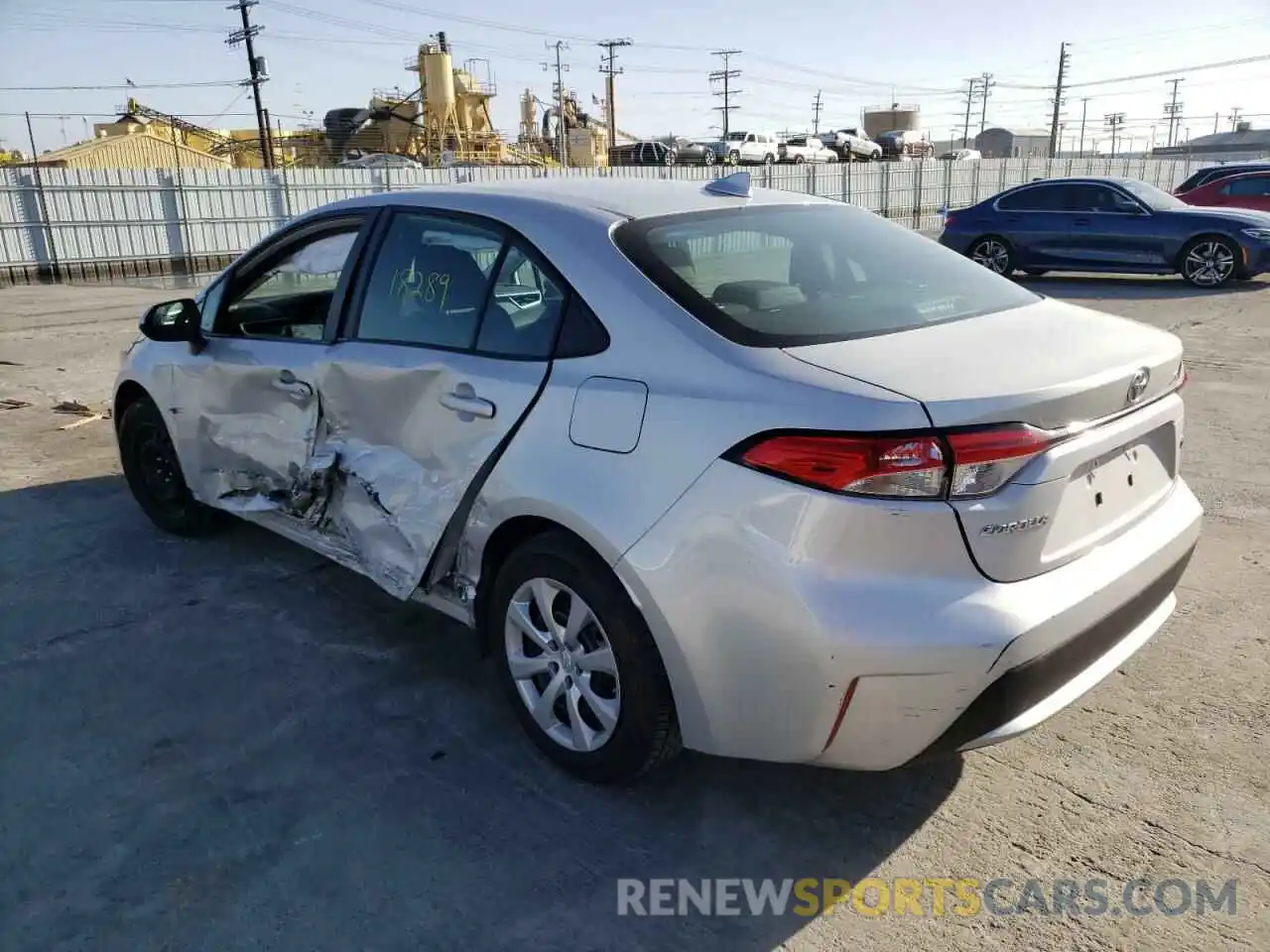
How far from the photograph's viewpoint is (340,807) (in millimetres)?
2715

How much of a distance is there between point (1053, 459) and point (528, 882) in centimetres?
161

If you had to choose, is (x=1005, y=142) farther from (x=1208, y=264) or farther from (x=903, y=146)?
(x=1208, y=264)

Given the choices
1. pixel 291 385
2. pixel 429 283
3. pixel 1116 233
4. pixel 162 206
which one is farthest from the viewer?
pixel 162 206

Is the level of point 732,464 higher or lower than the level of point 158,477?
higher

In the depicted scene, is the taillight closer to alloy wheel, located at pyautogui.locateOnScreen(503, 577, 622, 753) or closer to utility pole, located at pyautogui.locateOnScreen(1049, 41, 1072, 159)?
alloy wheel, located at pyautogui.locateOnScreen(503, 577, 622, 753)

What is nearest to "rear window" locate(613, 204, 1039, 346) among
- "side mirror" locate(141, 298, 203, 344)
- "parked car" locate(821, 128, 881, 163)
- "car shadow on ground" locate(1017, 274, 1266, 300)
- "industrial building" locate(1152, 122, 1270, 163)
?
"side mirror" locate(141, 298, 203, 344)

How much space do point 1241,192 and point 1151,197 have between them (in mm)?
4678

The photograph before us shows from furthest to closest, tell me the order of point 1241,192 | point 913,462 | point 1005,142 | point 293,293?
point 1005,142 < point 1241,192 < point 293,293 < point 913,462

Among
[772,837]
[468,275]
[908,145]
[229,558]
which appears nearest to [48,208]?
[229,558]

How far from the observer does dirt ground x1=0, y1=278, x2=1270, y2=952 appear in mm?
2283

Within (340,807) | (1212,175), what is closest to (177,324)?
(340,807)

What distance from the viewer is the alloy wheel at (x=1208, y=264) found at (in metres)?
13.1

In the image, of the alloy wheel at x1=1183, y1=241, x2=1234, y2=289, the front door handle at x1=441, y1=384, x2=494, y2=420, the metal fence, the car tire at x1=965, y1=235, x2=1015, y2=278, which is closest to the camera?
the front door handle at x1=441, y1=384, x2=494, y2=420

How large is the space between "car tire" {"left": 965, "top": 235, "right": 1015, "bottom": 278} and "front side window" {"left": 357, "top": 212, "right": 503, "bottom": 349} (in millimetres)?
12603
